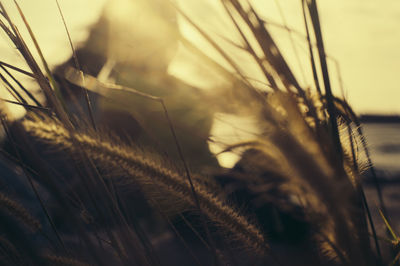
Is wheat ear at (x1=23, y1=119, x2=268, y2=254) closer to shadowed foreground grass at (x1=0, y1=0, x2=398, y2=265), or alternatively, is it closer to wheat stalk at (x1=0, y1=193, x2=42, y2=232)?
shadowed foreground grass at (x1=0, y1=0, x2=398, y2=265)

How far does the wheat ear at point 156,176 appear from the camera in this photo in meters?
0.63

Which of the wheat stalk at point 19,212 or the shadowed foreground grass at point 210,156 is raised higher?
the shadowed foreground grass at point 210,156

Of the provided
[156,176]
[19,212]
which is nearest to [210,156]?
[156,176]

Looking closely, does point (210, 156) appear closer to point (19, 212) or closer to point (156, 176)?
point (156, 176)

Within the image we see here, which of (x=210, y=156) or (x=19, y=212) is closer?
(x=210, y=156)

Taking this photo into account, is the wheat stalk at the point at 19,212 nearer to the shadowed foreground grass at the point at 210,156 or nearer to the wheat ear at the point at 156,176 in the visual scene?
the shadowed foreground grass at the point at 210,156

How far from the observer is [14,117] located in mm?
670

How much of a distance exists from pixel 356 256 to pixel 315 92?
0.25 meters

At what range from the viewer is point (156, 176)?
0.64 metres

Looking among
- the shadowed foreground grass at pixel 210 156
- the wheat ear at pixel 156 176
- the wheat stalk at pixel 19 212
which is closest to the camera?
the shadowed foreground grass at pixel 210 156

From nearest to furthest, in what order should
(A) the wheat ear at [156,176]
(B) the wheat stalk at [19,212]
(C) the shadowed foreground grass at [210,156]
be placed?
1. (C) the shadowed foreground grass at [210,156]
2. (A) the wheat ear at [156,176]
3. (B) the wheat stalk at [19,212]

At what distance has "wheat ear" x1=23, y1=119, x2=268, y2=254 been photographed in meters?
0.63

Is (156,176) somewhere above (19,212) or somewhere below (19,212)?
above

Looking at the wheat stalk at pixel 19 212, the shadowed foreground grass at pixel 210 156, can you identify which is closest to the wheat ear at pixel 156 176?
the shadowed foreground grass at pixel 210 156
